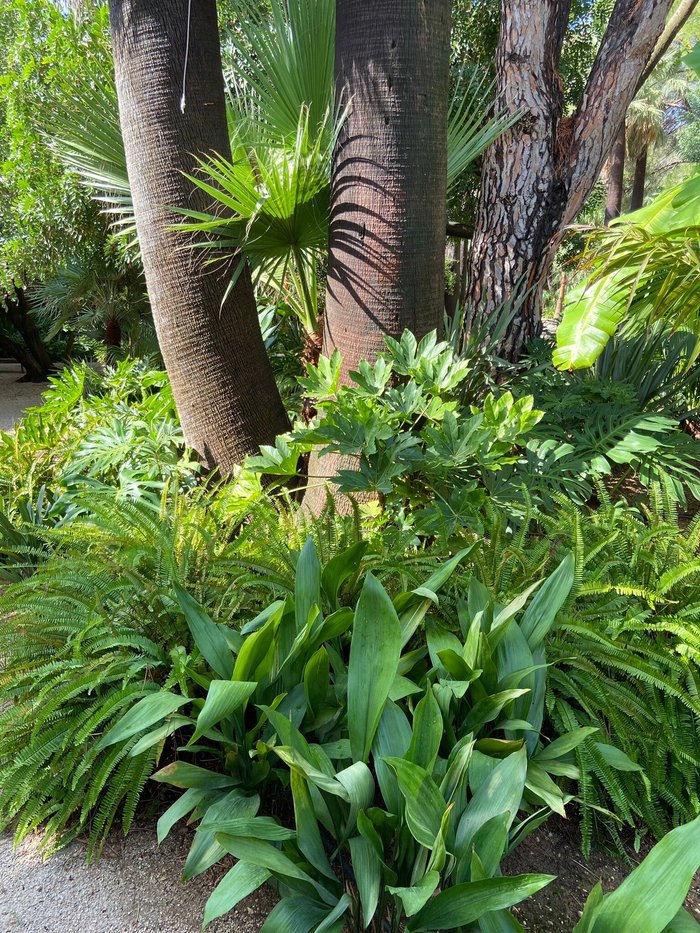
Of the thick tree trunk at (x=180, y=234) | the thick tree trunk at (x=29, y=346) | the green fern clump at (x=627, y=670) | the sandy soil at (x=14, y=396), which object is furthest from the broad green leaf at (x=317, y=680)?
the thick tree trunk at (x=29, y=346)

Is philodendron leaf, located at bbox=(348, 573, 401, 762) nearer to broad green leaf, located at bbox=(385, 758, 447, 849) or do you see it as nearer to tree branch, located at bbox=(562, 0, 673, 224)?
broad green leaf, located at bbox=(385, 758, 447, 849)

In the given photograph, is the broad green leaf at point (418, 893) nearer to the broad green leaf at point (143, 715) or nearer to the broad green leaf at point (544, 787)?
the broad green leaf at point (544, 787)

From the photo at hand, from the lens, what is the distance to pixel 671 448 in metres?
2.71

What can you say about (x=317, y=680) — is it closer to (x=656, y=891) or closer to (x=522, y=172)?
(x=656, y=891)

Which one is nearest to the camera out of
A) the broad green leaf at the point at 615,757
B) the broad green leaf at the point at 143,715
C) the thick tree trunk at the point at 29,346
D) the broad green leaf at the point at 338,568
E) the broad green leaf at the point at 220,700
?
the broad green leaf at the point at 220,700

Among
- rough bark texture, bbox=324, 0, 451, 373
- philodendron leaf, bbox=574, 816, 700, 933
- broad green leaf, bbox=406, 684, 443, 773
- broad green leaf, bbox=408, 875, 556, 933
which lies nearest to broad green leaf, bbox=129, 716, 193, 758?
broad green leaf, bbox=406, 684, 443, 773

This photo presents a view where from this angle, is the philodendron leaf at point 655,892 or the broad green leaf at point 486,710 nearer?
the philodendron leaf at point 655,892

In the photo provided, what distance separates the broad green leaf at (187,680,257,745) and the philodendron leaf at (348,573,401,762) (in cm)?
23

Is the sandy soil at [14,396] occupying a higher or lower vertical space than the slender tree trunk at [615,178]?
lower

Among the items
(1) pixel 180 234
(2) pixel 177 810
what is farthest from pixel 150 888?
(1) pixel 180 234

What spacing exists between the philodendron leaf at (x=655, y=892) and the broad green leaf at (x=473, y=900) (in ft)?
0.42

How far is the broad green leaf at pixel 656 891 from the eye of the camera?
994 mm

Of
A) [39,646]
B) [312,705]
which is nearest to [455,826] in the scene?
[312,705]

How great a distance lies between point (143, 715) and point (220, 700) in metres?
0.25
